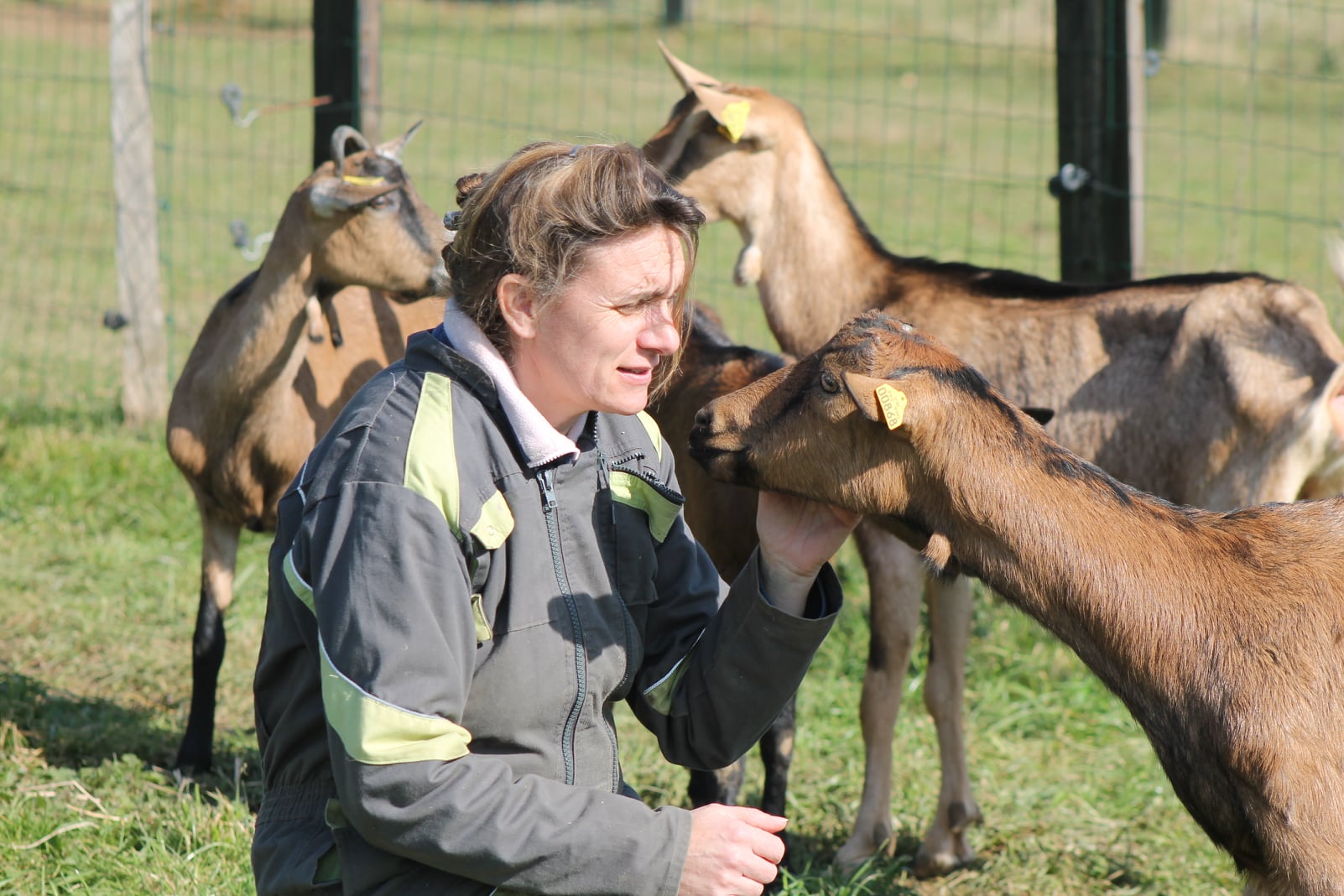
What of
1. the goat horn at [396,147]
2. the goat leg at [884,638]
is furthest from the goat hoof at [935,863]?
the goat horn at [396,147]

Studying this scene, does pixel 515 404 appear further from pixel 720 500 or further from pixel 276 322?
pixel 276 322

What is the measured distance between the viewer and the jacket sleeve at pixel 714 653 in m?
2.39

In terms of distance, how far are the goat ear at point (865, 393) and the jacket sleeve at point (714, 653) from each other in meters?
0.28

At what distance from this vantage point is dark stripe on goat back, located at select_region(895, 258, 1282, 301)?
4.21 m

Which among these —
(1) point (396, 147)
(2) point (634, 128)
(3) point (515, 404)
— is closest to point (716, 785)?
(3) point (515, 404)

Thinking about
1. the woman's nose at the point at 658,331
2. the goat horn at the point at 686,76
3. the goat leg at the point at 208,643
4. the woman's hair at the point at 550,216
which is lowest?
the goat leg at the point at 208,643

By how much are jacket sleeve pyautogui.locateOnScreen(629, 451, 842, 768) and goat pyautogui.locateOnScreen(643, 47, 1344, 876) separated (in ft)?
5.89

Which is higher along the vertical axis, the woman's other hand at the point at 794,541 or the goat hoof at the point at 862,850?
the woman's other hand at the point at 794,541

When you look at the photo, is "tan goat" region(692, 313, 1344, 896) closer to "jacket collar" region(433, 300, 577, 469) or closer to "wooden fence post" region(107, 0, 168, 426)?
"jacket collar" region(433, 300, 577, 469)

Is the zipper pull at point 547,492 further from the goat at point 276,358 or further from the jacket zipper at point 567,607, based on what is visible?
the goat at point 276,358

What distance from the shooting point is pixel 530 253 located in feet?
7.12

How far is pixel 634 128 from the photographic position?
16031 millimetres

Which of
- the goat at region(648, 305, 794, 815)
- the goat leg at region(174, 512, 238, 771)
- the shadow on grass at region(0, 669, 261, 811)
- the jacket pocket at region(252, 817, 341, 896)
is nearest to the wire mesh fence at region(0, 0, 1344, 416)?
the goat leg at region(174, 512, 238, 771)

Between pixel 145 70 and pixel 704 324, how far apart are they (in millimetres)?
3964
